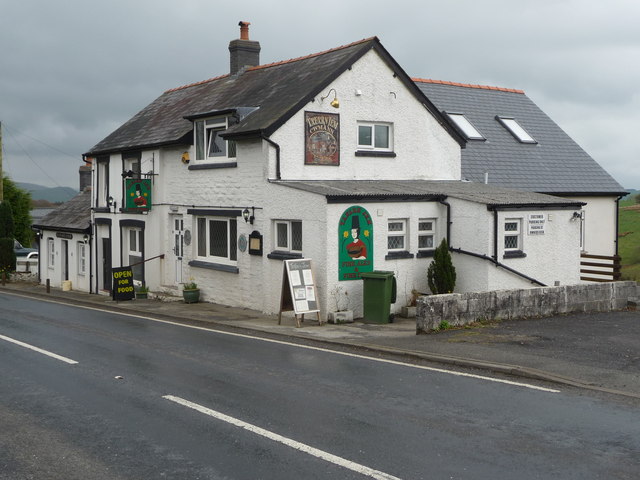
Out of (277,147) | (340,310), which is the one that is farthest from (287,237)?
(340,310)

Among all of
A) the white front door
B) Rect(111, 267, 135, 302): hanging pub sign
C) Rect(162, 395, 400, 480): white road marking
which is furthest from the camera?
the white front door

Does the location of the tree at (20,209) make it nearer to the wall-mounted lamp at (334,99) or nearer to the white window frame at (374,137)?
the white window frame at (374,137)

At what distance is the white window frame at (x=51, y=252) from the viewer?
3312cm

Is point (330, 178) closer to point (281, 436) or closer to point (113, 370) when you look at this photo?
point (113, 370)

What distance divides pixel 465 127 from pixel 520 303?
536 inches

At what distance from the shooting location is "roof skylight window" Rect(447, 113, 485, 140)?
92.7 feet

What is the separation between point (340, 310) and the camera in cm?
1752

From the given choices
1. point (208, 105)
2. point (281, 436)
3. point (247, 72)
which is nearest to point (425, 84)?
point (247, 72)

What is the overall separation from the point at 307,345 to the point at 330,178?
277 inches

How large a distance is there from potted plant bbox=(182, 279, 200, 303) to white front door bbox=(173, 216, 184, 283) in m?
1.52

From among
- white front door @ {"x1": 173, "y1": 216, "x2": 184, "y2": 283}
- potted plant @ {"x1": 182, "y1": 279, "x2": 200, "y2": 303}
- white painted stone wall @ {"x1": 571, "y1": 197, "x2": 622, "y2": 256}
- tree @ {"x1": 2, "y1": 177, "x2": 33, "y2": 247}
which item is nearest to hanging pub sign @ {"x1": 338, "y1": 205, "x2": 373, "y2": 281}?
potted plant @ {"x1": 182, "y1": 279, "x2": 200, "y2": 303}

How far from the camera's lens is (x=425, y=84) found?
99.1 ft

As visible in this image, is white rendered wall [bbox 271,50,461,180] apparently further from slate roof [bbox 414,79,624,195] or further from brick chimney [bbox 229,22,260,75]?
brick chimney [bbox 229,22,260,75]

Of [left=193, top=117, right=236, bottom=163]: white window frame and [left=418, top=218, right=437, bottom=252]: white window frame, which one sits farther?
[left=193, top=117, right=236, bottom=163]: white window frame
